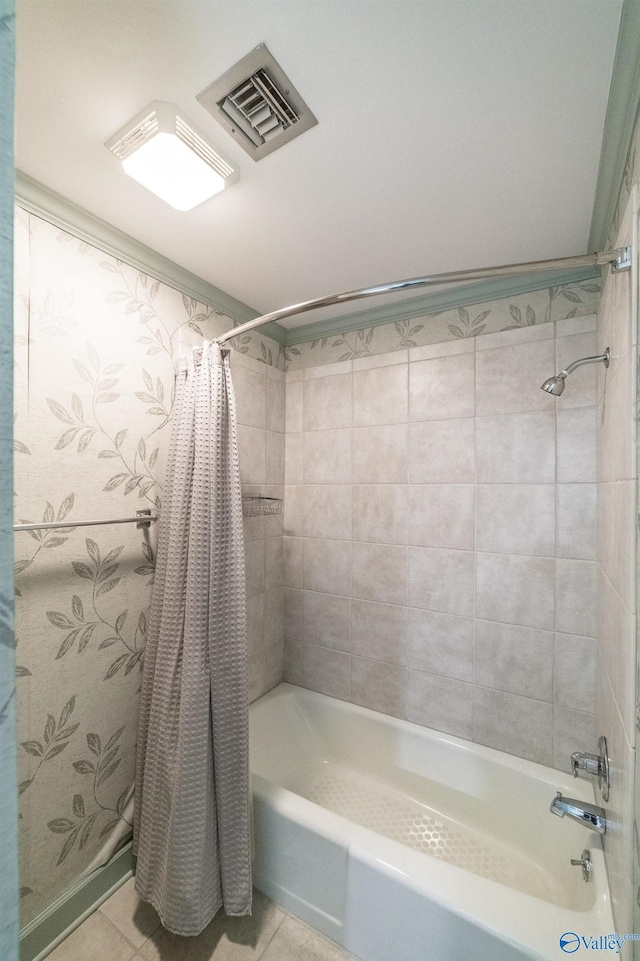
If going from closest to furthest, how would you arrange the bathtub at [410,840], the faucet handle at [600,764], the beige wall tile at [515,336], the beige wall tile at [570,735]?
the bathtub at [410,840]
the faucet handle at [600,764]
the beige wall tile at [570,735]
the beige wall tile at [515,336]

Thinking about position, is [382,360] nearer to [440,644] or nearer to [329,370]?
[329,370]

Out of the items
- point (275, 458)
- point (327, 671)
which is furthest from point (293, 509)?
point (327, 671)

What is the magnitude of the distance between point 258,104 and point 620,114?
0.83m

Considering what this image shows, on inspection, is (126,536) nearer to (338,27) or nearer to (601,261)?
(338,27)

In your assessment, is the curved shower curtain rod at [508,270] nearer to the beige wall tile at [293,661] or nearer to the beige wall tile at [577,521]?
the beige wall tile at [577,521]

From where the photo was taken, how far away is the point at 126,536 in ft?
4.32

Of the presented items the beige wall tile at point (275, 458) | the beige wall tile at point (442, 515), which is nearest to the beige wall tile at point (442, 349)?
the beige wall tile at point (442, 515)

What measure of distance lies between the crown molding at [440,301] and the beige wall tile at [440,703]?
1662 millimetres

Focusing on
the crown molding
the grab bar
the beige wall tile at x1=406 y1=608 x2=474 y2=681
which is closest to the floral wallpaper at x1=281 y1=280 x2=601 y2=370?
the crown molding

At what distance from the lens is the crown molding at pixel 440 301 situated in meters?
1.43

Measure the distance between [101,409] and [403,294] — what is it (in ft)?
4.43

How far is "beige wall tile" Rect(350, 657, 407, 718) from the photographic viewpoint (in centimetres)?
171

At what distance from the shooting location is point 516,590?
4.82 feet

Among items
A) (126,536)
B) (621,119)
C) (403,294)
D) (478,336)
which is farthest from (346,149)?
(126,536)
